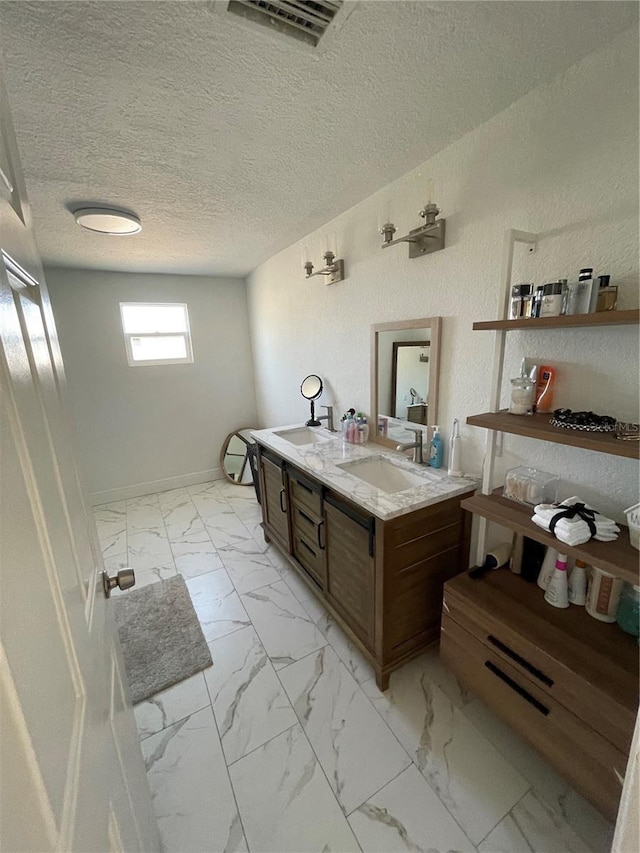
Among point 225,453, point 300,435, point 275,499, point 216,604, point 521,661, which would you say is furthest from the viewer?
point 225,453

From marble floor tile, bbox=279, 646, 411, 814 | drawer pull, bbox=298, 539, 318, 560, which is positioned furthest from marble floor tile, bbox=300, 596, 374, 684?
drawer pull, bbox=298, 539, 318, 560

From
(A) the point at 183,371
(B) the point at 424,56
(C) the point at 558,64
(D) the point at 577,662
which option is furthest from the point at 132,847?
(A) the point at 183,371

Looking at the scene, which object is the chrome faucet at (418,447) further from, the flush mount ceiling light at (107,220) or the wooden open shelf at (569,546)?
the flush mount ceiling light at (107,220)

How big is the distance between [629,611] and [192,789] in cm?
163

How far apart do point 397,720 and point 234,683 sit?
75 centimetres

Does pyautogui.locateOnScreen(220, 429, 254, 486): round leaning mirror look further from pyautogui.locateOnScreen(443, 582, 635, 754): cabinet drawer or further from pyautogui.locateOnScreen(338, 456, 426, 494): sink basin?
pyautogui.locateOnScreen(443, 582, 635, 754): cabinet drawer

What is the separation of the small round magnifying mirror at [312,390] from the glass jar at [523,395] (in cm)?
154

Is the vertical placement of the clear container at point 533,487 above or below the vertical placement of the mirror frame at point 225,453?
above

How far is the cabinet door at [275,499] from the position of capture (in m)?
2.12

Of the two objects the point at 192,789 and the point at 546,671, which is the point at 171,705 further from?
the point at 546,671

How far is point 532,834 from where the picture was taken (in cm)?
104

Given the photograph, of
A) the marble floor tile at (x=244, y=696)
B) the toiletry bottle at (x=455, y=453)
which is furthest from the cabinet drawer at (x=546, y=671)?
the marble floor tile at (x=244, y=696)

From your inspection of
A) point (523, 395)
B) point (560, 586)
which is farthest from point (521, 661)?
point (523, 395)

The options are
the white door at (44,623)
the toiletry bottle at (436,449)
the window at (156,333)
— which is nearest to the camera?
the white door at (44,623)
